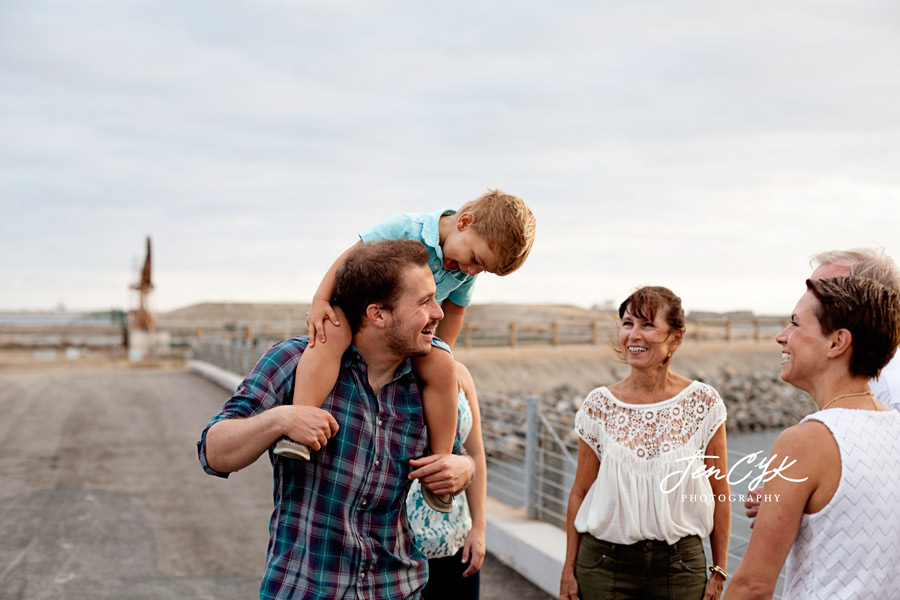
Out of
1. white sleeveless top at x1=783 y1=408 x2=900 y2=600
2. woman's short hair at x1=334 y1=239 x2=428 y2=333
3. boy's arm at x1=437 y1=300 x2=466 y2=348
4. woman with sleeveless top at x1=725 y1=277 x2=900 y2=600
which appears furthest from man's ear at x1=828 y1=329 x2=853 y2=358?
boy's arm at x1=437 y1=300 x2=466 y2=348

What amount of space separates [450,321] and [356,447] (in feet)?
3.49

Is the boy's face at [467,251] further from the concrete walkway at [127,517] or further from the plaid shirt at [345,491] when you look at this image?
the concrete walkway at [127,517]

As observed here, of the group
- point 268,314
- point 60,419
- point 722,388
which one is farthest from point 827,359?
point 268,314

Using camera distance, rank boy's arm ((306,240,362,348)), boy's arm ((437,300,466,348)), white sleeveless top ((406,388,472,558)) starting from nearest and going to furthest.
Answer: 1. boy's arm ((306,240,362,348))
2. white sleeveless top ((406,388,472,558))
3. boy's arm ((437,300,466,348))

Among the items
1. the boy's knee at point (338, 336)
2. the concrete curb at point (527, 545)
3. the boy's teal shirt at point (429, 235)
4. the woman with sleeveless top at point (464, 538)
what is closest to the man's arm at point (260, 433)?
the boy's knee at point (338, 336)

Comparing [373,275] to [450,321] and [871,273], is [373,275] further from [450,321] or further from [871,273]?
[871,273]

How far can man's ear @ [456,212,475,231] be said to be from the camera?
2.93 m

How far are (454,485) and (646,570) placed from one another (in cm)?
104

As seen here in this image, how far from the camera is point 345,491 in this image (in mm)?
2262

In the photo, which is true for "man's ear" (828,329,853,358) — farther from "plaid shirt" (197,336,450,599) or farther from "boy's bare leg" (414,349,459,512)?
"plaid shirt" (197,336,450,599)

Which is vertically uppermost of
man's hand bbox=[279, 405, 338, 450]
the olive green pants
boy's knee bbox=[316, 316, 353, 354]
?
boy's knee bbox=[316, 316, 353, 354]

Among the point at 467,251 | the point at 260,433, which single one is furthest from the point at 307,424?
the point at 467,251

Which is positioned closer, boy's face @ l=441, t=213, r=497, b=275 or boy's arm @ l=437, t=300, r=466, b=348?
boy's face @ l=441, t=213, r=497, b=275

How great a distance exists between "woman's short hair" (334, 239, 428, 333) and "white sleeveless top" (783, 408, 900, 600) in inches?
44.9
